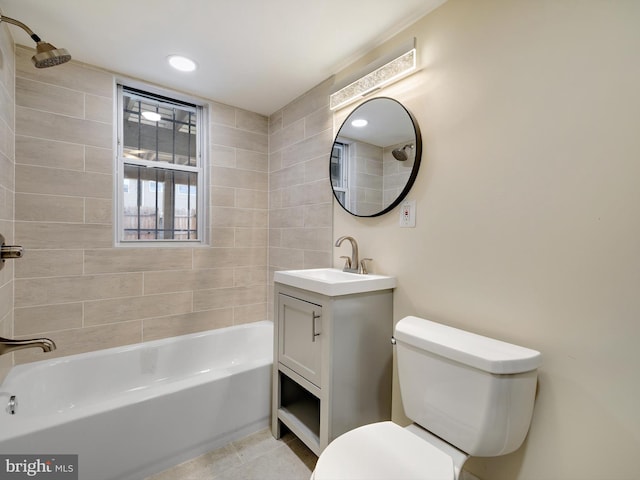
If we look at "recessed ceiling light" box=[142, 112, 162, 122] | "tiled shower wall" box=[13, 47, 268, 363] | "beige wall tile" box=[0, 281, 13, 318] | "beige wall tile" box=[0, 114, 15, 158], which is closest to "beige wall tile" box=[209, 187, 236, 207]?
"tiled shower wall" box=[13, 47, 268, 363]

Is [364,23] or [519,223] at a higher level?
[364,23]

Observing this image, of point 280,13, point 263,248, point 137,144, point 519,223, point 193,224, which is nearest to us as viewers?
point 519,223

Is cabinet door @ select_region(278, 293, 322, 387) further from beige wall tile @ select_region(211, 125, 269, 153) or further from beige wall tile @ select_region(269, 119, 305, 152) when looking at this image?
beige wall tile @ select_region(211, 125, 269, 153)

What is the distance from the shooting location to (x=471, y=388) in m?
1.10

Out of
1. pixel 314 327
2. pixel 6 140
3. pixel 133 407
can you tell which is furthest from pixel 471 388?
pixel 6 140

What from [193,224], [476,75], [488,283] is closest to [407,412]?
[488,283]

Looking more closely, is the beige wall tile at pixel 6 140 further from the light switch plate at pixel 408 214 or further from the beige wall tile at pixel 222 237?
the light switch plate at pixel 408 214

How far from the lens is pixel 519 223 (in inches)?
48.6

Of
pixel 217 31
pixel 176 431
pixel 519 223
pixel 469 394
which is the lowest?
pixel 176 431

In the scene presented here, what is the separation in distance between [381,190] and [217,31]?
4.10 feet

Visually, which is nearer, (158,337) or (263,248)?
(158,337)

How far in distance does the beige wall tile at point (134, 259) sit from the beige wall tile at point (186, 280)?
6cm

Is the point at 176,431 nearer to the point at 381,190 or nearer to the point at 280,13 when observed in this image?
the point at 381,190

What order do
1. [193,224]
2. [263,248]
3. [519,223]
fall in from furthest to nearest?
1. [263,248]
2. [193,224]
3. [519,223]
